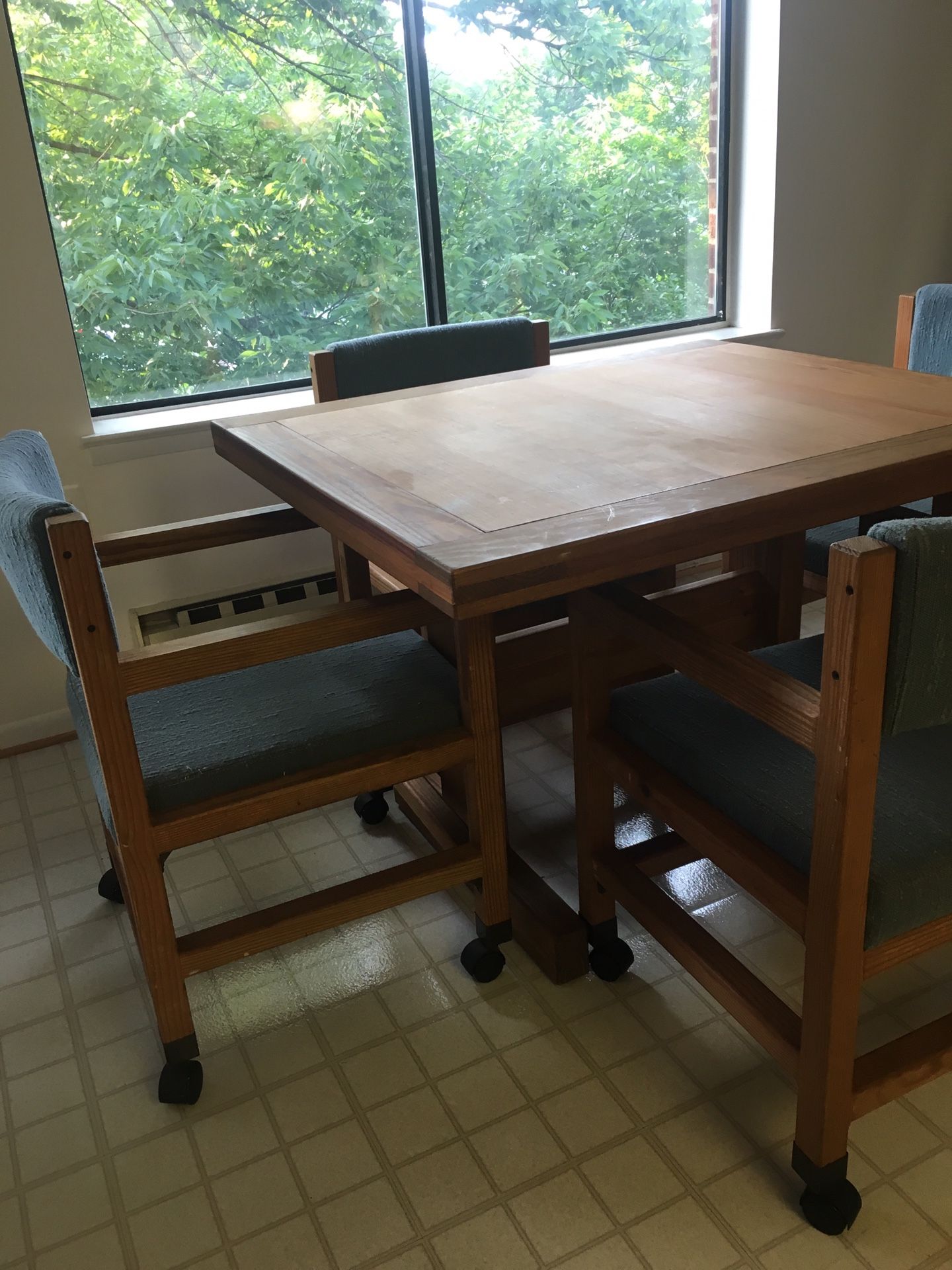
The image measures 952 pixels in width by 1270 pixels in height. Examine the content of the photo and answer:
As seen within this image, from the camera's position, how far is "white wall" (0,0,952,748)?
2.14 m

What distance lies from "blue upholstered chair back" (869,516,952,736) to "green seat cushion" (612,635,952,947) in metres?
0.19

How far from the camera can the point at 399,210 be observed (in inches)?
103

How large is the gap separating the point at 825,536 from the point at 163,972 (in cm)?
134

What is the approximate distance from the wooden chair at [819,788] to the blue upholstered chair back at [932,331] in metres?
0.99

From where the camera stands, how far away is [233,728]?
139cm

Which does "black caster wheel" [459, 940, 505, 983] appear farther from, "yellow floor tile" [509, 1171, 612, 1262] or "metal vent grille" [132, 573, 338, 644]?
"metal vent grille" [132, 573, 338, 644]

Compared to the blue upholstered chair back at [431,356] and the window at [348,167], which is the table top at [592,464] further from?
the window at [348,167]

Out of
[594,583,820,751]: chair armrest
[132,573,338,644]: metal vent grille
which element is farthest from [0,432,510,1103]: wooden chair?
[132,573,338,644]: metal vent grille

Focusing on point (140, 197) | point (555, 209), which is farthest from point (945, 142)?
point (140, 197)

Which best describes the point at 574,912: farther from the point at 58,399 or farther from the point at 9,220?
the point at 9,220

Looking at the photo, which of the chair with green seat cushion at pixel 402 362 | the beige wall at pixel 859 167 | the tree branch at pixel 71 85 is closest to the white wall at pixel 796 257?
the beige wall at pixel 859 167

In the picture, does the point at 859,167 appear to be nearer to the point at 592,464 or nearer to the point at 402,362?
the point at 402,362

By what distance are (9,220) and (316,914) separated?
1541mm

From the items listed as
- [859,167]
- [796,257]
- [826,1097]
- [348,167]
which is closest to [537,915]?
[826,1097]
